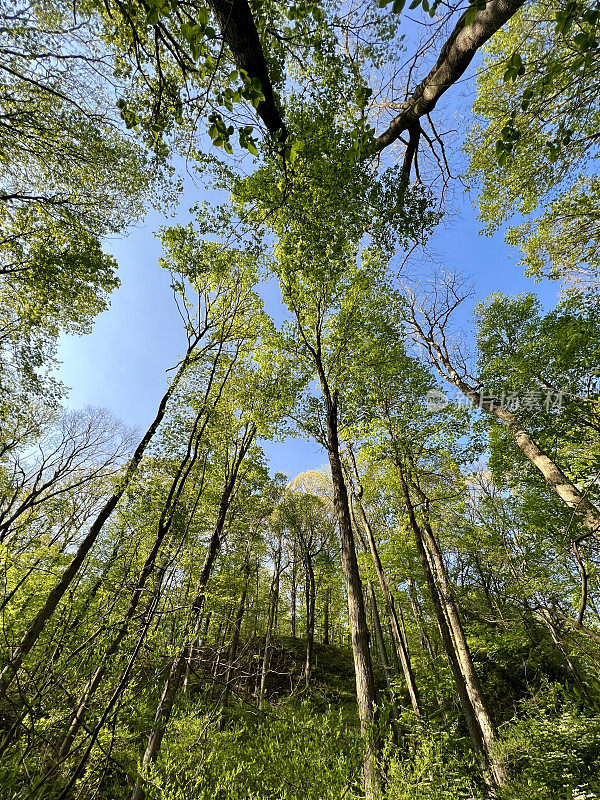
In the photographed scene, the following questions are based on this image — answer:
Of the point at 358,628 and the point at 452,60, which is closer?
the point at 452,60

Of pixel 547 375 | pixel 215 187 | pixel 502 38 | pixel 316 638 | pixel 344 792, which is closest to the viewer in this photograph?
pixel 344 792

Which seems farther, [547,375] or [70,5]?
[547,375]

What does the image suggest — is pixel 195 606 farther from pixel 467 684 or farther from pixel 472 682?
pixel 467 684

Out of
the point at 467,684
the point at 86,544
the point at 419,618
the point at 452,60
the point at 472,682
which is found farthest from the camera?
the point at 419,618

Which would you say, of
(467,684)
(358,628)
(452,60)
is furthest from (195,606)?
(467,684)

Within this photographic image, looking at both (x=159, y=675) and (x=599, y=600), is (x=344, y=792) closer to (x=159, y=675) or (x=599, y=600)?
(x=159, y=675)

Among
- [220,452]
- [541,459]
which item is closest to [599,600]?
[541,459]

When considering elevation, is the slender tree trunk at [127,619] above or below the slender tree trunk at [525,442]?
below

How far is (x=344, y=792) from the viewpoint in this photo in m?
4.19

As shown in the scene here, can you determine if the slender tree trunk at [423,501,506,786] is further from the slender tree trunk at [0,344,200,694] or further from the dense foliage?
the slender tree trunk at [0,344,200,694]

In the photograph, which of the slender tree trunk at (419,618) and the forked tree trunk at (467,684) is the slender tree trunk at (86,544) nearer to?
the forked tree trunk at (467,684)

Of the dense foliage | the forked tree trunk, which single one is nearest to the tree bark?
the dense foliage

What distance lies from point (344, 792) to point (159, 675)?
11.6 feet

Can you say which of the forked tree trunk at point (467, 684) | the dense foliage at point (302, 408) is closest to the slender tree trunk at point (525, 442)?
the dense foliage at point (302, 408)
